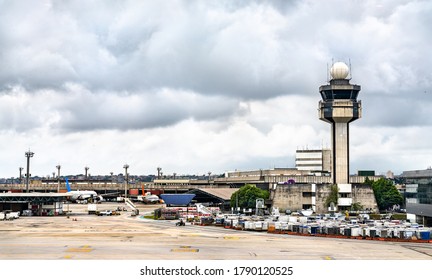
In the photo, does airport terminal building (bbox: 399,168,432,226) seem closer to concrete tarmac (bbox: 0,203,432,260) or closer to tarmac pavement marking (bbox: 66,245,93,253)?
concrete tarmac (bbox: 0,203,432,260)

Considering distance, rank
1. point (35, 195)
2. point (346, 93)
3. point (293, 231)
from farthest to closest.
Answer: point (346, 93)
point (35, 195)
point (293, 231)

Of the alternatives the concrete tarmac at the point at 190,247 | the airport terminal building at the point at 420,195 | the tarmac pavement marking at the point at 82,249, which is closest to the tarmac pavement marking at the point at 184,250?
the concrete tarmac at the point at 190,247

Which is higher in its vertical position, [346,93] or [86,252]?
[346,93]

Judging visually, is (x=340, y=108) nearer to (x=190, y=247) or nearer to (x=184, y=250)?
(x=190, y=247)

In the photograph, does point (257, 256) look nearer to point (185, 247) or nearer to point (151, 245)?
point (185, 247)

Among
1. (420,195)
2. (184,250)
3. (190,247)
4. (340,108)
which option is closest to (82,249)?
(184,250)

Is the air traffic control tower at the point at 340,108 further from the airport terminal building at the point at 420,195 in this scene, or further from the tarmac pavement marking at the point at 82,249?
the tarmac pavement marking at the point at 82,249

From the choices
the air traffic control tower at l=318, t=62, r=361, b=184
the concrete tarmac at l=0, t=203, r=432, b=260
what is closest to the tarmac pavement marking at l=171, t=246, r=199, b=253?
the concrete tarmac at l=0, t=203, r=432, b=260
